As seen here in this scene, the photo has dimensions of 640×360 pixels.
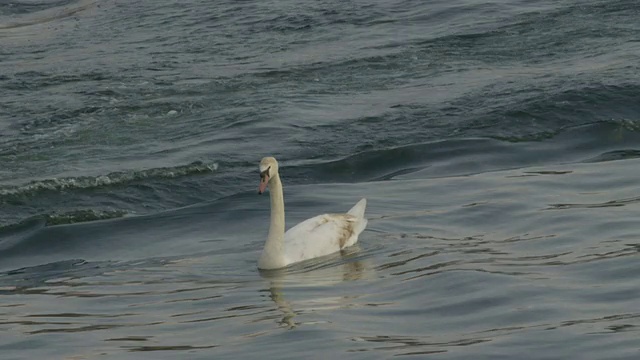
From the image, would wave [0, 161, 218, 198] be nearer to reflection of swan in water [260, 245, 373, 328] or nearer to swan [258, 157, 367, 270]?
swan [258, 157, 367, 270]

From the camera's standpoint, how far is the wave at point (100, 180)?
16.4 meters

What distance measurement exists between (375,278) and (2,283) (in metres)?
3.16

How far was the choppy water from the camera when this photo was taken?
10.5m

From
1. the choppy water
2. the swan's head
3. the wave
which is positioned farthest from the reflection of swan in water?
the wave

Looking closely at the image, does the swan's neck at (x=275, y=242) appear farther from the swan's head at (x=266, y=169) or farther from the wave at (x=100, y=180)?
the wave at (x=100, y=180)

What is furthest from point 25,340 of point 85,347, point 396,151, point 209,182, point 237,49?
point 237,49

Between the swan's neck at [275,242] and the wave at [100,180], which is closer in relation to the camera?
the swan's neck at [275,242]

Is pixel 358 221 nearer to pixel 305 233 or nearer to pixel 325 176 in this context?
pixel 305 233

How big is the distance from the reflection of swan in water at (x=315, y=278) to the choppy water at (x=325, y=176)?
4 centimetres

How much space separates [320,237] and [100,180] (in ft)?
13.7

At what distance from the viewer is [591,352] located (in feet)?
30.7

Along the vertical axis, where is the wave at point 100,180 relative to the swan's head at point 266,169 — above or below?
below

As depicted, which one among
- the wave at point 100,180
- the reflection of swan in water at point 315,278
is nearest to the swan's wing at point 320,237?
the reflection of swan in water at point 315,278

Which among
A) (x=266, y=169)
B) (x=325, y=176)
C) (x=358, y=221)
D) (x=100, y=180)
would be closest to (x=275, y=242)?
(x=266, y=169)
